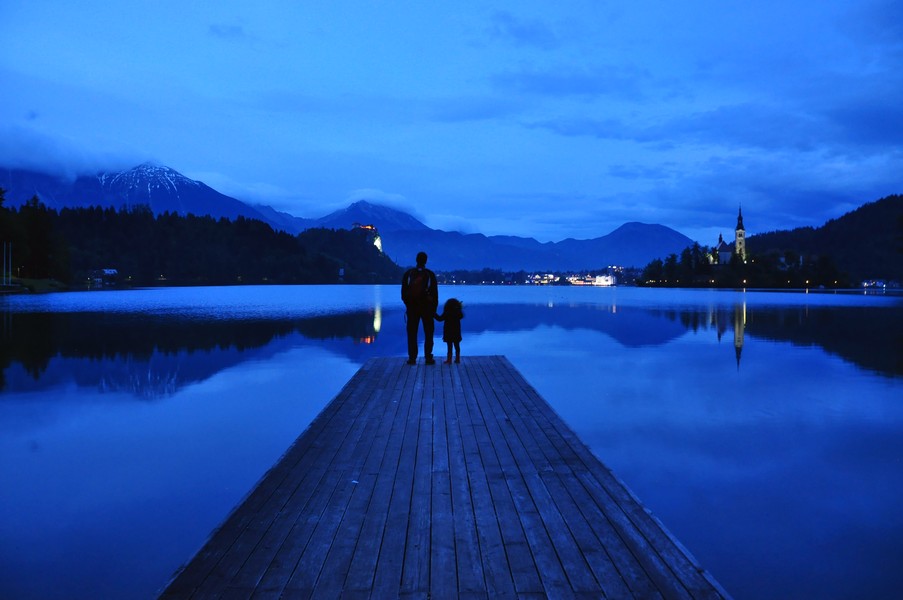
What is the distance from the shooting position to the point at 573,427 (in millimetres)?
12461

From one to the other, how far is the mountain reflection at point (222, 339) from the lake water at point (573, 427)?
0.22 meters

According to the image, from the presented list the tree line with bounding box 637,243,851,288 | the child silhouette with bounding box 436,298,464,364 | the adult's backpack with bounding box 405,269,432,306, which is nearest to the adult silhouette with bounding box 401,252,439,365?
the adult's backpack with bounding box 405,269,432,306

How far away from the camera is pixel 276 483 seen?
668 cm

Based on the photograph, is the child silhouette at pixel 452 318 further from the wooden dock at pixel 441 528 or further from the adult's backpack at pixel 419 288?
the wooden dock at pixel 441 528

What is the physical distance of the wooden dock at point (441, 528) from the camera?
173 inches

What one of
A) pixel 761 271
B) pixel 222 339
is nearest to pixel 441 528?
pixel 222 339

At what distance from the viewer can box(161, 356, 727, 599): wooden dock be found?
14.4 feet

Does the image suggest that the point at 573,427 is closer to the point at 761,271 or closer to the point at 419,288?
the point at 419,288

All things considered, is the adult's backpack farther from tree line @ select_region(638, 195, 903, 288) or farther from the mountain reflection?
tree line @ select_region(638, 195, 903, 288)

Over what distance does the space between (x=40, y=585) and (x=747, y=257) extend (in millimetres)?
202344

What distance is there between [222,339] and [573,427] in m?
22.4

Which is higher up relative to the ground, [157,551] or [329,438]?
[329,438]

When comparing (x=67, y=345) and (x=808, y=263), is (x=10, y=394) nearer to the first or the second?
(x=67, y=345)

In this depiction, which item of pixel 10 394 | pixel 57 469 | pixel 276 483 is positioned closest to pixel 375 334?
pixel 10 394
